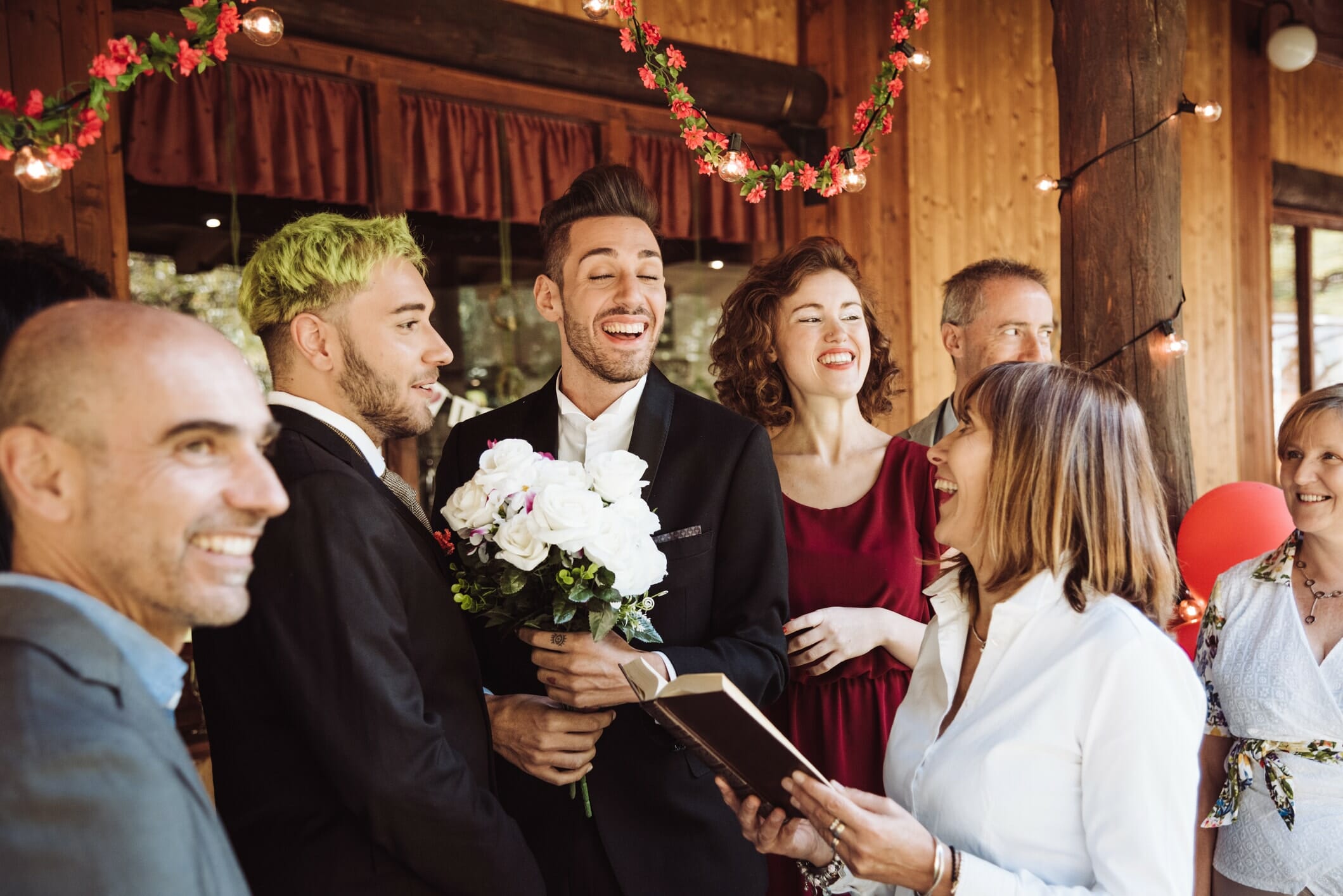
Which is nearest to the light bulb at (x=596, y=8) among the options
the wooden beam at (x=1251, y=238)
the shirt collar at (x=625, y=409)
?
the shirt collar at (x=625, y=409)

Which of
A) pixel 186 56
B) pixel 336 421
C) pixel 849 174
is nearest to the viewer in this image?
pixel 336 421

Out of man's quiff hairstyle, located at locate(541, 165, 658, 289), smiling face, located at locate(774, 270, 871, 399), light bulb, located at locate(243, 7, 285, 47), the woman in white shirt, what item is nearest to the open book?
the woman in white shirt

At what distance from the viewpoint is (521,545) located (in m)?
1.61

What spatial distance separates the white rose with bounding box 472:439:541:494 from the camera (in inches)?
65.8

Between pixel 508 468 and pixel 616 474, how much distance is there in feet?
0.57

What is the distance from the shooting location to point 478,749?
163cm

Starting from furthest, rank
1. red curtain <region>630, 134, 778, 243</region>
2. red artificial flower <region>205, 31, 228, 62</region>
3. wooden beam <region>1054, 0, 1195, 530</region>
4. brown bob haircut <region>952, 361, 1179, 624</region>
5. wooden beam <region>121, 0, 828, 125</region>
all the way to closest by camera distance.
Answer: red curtain <region>630, 134, 778, 243</region> < wooden beam <region>121, 0, 828, 125</region> < wooden beam <region>1054, 0, 1195, 530</region> < red artificial flower <region>205, 31, 228, 62</region> < brown bob haircut <region>952, 361, 1179, 624</region>

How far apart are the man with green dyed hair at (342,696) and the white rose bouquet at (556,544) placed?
8 cm

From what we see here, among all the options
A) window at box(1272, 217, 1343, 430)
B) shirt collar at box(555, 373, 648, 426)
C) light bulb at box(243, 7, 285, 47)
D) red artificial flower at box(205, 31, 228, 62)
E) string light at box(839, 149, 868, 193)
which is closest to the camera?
shirt collar at box(555, 373, 648, 426)

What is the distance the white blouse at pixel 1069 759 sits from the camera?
133cm

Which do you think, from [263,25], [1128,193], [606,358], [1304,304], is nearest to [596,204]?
[606,358]

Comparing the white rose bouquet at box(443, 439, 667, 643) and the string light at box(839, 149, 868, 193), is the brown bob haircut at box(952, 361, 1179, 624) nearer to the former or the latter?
the white rose bouquet at box(443, 439, 667, 643)

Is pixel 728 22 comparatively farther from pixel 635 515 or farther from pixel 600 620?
pixel 600 620

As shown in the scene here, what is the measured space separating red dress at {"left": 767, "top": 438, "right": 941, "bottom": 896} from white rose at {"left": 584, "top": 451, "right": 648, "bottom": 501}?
72 centimetres
